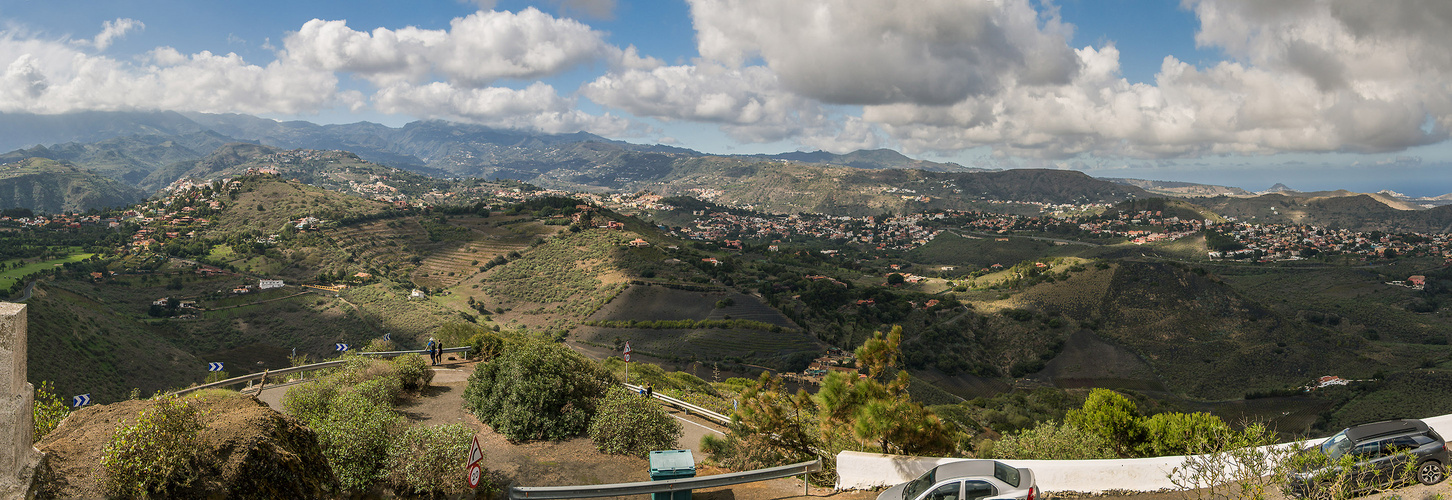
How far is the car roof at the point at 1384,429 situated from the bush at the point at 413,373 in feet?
54.7

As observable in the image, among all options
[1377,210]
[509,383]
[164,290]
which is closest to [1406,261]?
[1377,210]

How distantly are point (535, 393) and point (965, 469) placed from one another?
788 centimetres

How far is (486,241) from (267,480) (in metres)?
97.7

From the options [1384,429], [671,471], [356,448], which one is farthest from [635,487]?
[1384,429]

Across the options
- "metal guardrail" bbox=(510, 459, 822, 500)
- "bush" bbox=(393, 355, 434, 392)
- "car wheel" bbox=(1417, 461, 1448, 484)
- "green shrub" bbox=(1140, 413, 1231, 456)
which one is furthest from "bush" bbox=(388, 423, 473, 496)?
"green shrub" bbox=(1140, 413, 1231, 456)

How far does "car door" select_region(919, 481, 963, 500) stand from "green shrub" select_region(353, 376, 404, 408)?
382 inches

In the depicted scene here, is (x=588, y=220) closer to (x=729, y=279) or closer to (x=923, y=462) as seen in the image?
(x=729, y=279)

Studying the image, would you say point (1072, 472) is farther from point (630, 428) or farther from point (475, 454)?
point (475, 454)

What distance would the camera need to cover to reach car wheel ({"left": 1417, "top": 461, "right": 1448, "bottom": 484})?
24.3 ft

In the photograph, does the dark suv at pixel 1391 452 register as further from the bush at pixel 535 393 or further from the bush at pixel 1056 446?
the bush at pixel 535 393

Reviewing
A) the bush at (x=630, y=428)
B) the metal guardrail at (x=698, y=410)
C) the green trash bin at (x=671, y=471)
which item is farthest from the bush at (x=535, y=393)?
the green trash bin at (x=671, y=471)

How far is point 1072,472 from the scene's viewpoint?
804 cm

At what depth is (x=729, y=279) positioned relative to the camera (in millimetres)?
79750

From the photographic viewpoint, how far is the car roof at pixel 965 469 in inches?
274
